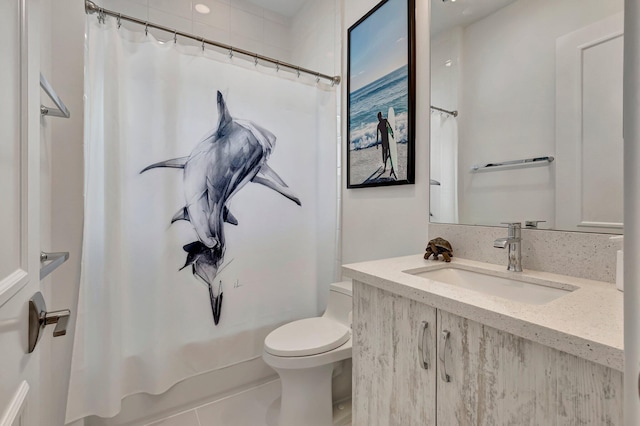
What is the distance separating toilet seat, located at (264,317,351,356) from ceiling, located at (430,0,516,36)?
1524mm

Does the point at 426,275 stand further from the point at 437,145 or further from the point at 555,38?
the point at 555,38

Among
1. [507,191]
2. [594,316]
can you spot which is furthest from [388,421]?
[507,191]

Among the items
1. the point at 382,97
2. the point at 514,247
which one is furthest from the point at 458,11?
the point at 514,247

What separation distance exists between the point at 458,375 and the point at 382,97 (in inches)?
55.0

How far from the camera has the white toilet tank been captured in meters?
1.58

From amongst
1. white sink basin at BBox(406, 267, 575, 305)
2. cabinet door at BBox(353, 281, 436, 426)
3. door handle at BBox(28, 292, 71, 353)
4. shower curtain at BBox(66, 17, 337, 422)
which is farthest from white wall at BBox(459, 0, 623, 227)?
door handle at BBox(28, 292, 71, 353)

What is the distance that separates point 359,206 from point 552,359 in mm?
1348

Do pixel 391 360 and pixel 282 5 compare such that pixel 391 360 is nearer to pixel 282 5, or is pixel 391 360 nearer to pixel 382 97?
pixel 382 97

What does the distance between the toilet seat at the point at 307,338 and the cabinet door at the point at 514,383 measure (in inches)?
26.2

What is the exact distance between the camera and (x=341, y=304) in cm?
163

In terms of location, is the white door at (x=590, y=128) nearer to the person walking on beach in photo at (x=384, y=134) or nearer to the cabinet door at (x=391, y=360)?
the cabinet door at (x=391, y=360)

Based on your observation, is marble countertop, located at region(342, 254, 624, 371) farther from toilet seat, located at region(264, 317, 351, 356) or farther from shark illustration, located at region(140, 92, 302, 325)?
shark illustration, located at region(140, 92, 302, 325)

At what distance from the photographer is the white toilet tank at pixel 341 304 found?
158 centimetres

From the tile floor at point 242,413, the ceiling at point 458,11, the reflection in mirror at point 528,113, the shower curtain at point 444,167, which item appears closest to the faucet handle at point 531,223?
the reflection in mirror at point 528,113
